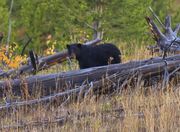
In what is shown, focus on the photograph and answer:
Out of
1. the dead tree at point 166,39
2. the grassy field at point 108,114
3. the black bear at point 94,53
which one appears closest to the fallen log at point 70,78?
the grassy field at point 108,114

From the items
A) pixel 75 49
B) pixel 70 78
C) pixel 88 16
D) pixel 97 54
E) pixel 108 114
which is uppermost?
pixel 88 16

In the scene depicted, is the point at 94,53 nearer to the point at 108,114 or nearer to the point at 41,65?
the point at 41,65

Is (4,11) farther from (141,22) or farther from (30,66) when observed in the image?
(30,66)

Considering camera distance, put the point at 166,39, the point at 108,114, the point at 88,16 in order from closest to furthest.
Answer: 1. the point at 108,114
2. the point at 166,39
3. the point at 88,16

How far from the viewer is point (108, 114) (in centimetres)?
484

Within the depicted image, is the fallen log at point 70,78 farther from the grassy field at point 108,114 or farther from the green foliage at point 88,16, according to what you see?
the green foliage at point 88,16

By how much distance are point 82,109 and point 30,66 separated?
2296mm

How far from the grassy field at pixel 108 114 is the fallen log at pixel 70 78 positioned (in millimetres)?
210

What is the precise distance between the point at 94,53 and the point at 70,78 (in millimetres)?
3353

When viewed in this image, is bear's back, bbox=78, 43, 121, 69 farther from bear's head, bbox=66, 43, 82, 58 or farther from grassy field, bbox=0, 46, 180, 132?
grassy field, bbox=0, 46, 180, 132

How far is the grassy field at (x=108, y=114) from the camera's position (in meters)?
4.47

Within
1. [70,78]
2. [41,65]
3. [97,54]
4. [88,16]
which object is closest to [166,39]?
[41,65]

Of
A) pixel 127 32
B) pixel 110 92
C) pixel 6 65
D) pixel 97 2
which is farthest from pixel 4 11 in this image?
pixel 110 92

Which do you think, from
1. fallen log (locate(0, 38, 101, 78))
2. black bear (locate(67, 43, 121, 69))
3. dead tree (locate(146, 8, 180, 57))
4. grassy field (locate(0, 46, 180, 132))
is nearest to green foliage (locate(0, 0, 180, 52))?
black bear (locate(67, 43, 121, 69))
